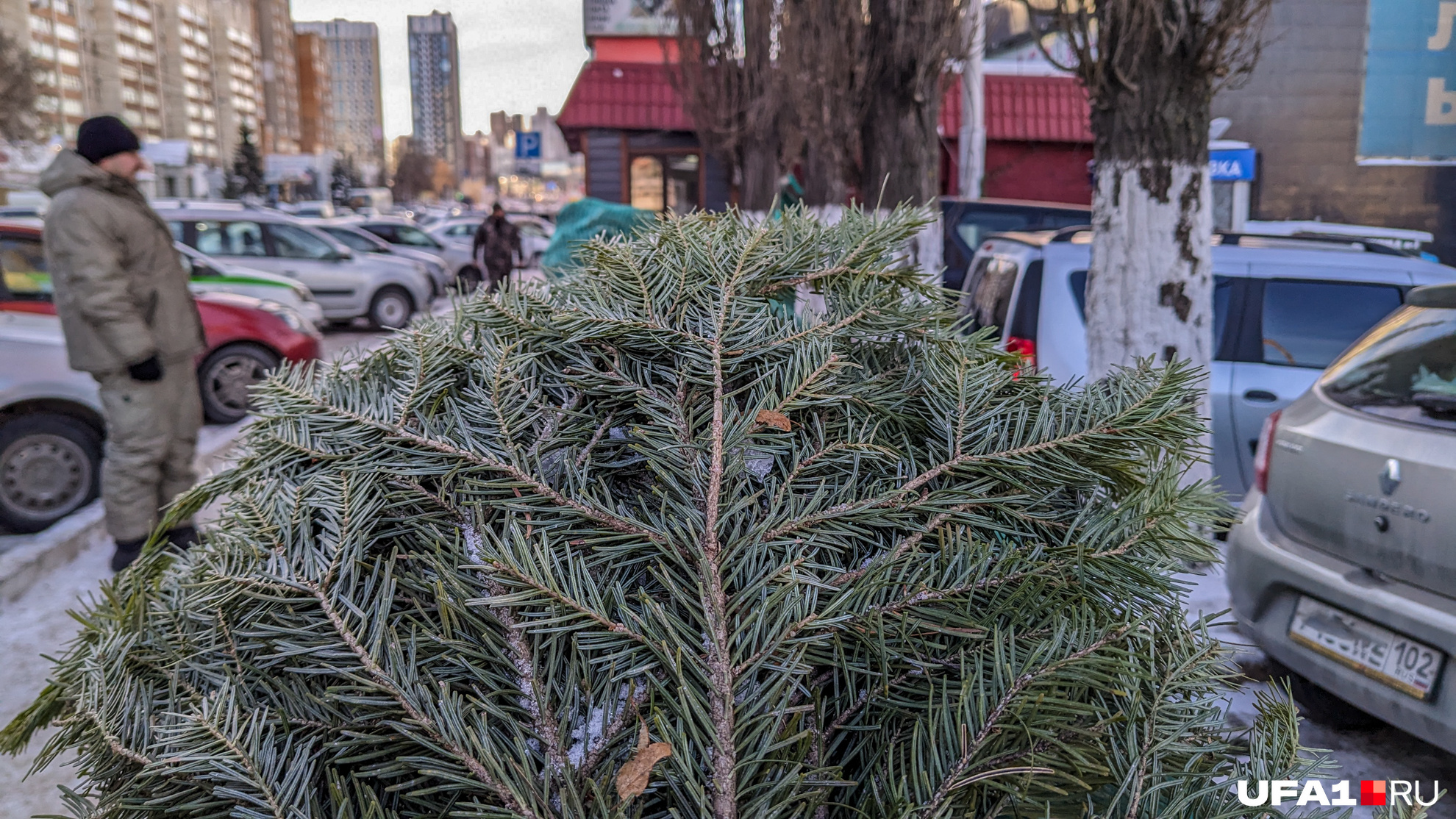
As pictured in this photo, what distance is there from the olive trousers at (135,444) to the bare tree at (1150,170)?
456 centimetres

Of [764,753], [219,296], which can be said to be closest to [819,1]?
[219,296]

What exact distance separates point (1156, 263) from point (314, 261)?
13391 millimetres

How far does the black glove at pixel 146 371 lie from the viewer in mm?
4730

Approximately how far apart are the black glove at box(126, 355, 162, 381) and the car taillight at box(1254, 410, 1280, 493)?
4.85m

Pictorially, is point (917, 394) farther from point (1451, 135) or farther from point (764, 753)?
point (1451, 135)

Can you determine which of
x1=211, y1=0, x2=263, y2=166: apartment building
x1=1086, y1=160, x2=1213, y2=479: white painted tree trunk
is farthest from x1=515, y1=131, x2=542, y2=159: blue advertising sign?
x1=211, y1=0, x2=263, y2=166: apartment building

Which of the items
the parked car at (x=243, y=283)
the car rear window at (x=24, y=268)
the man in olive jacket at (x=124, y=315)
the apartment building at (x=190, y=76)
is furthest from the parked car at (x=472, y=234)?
the apartment building at (x=190, y=76)

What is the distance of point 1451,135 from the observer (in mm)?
16234

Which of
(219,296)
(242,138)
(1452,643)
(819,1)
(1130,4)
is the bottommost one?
(1452,643)

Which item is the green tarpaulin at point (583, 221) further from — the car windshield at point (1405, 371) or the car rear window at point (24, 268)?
the car rear window at point (24, 268)

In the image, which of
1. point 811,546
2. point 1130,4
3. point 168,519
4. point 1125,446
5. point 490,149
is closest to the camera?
point 811,546

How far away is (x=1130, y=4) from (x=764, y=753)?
4.65 metres

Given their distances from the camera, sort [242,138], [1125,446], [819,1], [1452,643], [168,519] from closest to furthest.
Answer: [1125,446] < [168,519] < [1452,643] < [819,1] < [242,138]

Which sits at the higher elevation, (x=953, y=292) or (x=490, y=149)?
(x=490, y=149)
